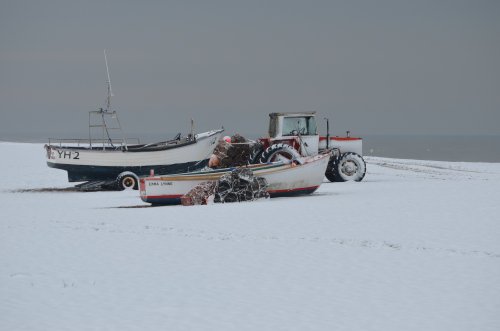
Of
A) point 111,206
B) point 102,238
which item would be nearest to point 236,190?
point 111,206

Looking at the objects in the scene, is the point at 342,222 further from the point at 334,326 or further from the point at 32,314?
the point at 32,314

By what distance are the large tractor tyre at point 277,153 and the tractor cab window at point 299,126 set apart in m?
0.84

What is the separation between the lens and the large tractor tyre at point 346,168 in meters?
23.1

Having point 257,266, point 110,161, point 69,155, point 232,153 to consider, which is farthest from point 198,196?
point 69,155

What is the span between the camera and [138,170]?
24.4 metres

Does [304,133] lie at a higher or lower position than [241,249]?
higher

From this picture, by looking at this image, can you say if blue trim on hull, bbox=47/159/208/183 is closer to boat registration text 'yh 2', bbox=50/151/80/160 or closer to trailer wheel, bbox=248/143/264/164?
boat registration text 'yh 2', bbox=50/151/80/160

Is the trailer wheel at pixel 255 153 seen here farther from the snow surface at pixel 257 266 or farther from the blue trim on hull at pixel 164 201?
the snow surface at pixel 257 266

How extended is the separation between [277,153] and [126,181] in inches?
229

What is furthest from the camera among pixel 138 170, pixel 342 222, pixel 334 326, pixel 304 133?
pixel 138 170

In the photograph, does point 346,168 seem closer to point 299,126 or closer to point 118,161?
point 299,126

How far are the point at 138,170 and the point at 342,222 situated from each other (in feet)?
39.1

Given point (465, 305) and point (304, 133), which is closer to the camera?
point (465, 305)

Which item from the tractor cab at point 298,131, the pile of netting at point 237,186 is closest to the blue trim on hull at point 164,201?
the pile of netting at point 237,186
